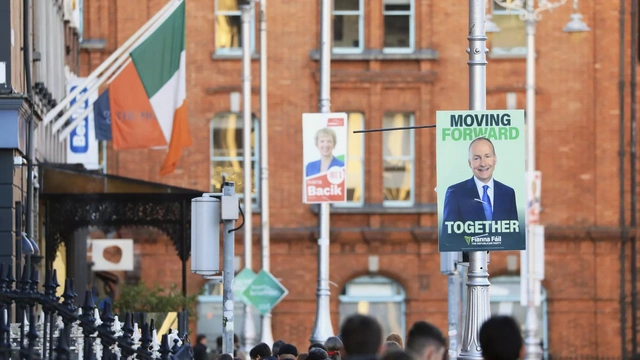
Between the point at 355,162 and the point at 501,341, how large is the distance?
1457 inches

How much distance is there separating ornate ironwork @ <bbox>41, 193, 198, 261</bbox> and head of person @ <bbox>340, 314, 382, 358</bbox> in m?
19.3

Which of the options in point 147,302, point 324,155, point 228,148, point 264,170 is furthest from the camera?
point 228,148

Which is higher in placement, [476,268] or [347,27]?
[347,27]

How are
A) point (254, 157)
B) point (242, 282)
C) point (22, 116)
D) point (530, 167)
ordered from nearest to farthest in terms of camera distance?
point (22, 116) → point (242, 282) → point (530, 167) → point (254, 157)

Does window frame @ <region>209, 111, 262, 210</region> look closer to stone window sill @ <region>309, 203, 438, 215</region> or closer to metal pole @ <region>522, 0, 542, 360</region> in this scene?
stone window sill @ <region>309, 203, 438, 215</region>

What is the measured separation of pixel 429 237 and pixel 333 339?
1077 inches

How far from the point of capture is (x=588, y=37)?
4534cm

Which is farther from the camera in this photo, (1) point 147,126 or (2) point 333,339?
(1) point 147,126

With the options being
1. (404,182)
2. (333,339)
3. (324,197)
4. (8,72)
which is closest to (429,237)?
(404,182)

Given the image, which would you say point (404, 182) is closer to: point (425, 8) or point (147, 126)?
point (425, 8)

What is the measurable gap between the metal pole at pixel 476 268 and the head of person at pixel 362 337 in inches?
321

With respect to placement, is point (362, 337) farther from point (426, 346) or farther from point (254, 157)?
point (254, 157)

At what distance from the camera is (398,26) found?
45562mm

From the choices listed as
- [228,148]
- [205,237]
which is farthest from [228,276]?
[228,148]
